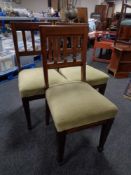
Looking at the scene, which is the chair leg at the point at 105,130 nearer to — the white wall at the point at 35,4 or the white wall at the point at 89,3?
the white wall at the point at 35,4

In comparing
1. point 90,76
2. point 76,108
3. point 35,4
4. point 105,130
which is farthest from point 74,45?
point 35,4

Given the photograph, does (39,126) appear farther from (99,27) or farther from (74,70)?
(99,27)

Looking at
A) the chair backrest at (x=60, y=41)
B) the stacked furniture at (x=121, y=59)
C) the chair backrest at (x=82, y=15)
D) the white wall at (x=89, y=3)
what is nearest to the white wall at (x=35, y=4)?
the white wall at (x=89, y=3)

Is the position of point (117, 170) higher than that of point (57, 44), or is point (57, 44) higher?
point (57, 44)

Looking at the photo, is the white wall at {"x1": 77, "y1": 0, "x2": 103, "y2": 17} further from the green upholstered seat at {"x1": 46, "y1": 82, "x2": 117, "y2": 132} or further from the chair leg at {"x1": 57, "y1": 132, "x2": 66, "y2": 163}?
the chair leg at {"x1": 57, "y1": 132, "x2": 66, "y2": 163}

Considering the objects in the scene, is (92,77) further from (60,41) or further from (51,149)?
(51,149)

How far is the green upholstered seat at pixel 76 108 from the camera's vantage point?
81cm

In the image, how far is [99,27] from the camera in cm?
560

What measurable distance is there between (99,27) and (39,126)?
5364 millimetres

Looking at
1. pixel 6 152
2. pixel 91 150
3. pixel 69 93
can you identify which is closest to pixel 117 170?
pixel 91 150

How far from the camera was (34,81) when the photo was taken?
1.19 metres

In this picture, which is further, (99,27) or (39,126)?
(99,27)

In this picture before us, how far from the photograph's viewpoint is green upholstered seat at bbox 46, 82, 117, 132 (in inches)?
32.0

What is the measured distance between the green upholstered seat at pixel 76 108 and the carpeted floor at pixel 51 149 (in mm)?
419
